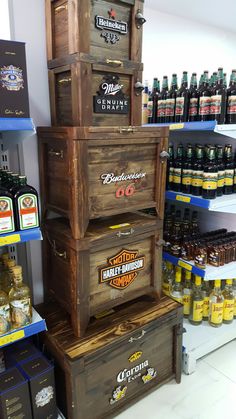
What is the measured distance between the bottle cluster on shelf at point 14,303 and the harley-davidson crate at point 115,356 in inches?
9.0

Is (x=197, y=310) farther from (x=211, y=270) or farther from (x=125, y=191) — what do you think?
(x=125, y=191)

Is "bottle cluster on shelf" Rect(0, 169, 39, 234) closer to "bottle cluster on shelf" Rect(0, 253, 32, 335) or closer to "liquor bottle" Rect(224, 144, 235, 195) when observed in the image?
"bottle cluster on shelf" Rect(0, 253, 32, 335)

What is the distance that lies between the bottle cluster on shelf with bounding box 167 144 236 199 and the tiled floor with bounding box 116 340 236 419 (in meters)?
1.12

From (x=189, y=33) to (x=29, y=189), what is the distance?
11.6ft

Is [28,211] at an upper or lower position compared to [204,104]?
lower

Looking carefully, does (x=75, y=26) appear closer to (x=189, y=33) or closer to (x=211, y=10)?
(x=211, y=10)

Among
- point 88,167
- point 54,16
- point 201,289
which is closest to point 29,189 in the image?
point 88,167

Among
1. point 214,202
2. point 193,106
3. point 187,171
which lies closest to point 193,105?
point 193,106

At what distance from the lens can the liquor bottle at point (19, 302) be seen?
4.51 feet

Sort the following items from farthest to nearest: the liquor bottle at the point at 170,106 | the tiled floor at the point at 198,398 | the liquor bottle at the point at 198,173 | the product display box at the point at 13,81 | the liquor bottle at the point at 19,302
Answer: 1. the liquor bottle at the point at 170,106
2. the liquor bottle at the point at 198,173
3. the tiled floor at the point at 198,398
4. the liquor bottle at the point at 19,302
5. the product display box at the point at 13,81

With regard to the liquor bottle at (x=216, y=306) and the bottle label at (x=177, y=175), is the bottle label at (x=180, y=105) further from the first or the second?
the liquor bottle at (x=216, y=306)

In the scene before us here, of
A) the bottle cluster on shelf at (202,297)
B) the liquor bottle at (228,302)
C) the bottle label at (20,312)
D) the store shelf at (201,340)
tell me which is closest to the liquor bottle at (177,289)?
the bottle cluster on shelf at (202,297)

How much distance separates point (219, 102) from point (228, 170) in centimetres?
45

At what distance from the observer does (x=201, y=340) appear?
2086 millimetres
